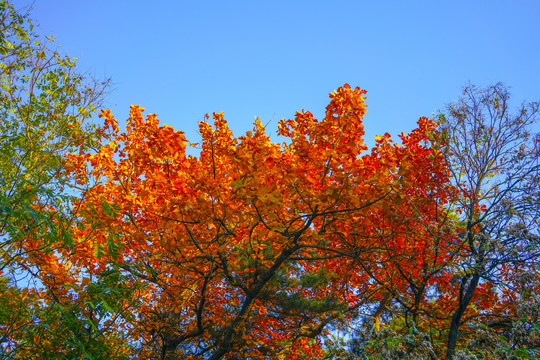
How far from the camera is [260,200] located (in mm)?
5723

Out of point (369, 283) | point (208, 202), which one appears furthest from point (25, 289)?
point (369, 283)

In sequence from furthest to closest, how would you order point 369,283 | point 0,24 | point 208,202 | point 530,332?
1. point 369,283
2. point 0,24
3. point 208,202
4. point 530,332

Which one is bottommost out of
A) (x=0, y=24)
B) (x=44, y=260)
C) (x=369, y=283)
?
(x=44, y=260)

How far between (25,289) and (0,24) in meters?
5.46

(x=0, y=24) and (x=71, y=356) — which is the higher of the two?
(x=0, y=24)

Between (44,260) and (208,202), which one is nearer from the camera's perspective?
(208,202)

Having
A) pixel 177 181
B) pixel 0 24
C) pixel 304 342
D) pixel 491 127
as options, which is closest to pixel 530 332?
pixel 491 127

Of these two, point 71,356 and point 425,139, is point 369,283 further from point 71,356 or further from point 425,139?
point 71,356

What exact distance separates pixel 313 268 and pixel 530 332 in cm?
731

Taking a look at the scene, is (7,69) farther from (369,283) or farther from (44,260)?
(369,283)

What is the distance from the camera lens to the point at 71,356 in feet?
20.0

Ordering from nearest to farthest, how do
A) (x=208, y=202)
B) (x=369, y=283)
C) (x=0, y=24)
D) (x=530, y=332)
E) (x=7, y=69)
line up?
(x=530, y=332) → (x=208, y=202) → (x=0, y=24) → (x=7, y=69) → (x=369, y=283)

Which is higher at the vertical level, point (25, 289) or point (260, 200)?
point (260, 200)

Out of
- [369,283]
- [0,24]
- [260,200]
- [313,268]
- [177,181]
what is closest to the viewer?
[260,200]
